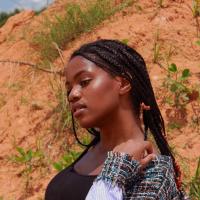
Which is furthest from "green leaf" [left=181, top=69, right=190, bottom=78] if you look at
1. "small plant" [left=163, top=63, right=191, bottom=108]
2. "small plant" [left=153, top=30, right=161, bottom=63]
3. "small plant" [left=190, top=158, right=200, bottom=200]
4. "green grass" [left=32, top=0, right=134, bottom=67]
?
"green grass" [left=32, top=0, right=134, bottom=67]

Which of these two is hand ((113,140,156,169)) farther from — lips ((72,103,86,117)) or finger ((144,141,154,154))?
lips ((72,103,86,117))

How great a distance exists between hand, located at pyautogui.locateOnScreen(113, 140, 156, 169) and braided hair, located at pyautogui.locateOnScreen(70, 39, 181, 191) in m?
0.12

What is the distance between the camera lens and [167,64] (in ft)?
13.6

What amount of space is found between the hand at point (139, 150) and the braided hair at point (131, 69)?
0.12 metres

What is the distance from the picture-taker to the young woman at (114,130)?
1480 millimetres

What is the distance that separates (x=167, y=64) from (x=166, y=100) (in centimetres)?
38

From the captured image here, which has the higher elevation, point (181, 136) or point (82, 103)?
point (82, 103)

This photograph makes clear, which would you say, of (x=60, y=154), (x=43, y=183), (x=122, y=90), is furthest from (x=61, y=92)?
(x=122, y=90)

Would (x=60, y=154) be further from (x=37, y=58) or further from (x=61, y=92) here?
(x=37, y=58)

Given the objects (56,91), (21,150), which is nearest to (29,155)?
(21,150)

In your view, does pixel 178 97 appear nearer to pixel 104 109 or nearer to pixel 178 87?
pixel 178 87

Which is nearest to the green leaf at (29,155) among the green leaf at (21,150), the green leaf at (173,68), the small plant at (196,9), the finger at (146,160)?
the green leaf at (21,150)

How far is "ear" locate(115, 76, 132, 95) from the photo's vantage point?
1620 mm

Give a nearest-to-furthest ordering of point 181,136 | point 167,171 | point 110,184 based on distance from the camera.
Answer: point 110,184
point 167,171
point 181,136
